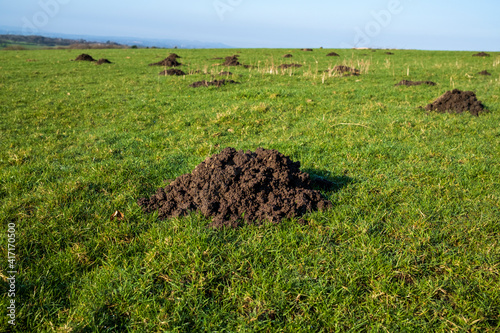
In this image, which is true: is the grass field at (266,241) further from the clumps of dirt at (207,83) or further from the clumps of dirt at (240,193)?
the clumps of dirt at (207,83)

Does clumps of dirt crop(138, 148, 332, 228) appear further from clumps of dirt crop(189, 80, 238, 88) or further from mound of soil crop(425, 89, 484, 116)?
clumps of dirt crop(189, 80, 238, 88)

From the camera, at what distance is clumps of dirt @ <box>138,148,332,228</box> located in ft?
13.7

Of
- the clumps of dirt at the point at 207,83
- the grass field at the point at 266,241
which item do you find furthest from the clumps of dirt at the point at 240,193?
the clumps of dirt at the point at 207,83

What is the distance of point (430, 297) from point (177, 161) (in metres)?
5.20

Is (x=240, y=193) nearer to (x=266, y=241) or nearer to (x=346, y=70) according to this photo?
(x=266, y=241)

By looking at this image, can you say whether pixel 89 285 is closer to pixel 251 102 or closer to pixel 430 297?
pixel 430 297

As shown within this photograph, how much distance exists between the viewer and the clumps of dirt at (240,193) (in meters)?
4.18

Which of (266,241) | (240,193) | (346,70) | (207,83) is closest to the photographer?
(266,241)

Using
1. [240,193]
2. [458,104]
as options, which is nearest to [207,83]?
[458,104]

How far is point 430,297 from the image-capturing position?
2926 millimetres

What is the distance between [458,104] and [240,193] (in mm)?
10201

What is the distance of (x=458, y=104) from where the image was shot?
10539 mm

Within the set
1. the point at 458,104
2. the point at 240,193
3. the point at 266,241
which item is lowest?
the point at 266,241

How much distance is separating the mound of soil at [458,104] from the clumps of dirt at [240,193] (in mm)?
8633
